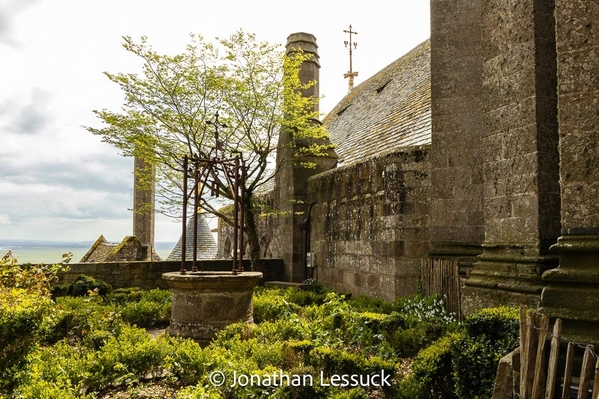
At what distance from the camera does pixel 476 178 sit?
755 centimetres

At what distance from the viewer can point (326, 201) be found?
39.2 feet

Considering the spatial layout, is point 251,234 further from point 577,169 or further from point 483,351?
point 577,169

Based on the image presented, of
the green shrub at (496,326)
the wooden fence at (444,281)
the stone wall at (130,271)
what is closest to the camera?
the green shrub at (496,326)

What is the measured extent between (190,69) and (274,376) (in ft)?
29.4

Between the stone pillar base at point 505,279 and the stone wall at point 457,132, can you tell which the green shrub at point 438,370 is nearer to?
the stone pillar base at point 505,279

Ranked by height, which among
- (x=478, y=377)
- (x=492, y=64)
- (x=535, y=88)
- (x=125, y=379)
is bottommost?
(x=125, y=379)

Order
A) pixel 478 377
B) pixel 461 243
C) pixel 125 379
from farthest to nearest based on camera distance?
1. pixel 461 243
2. pixel 125 379
3. pixel 478 377

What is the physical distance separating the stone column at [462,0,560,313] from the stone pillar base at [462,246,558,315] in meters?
0.01

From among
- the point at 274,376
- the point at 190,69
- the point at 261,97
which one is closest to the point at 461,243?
the point at 274,376

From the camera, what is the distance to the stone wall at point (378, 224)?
8688 mm

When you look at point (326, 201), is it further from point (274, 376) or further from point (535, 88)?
point (274, 376)

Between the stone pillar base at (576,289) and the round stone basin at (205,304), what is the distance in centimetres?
436

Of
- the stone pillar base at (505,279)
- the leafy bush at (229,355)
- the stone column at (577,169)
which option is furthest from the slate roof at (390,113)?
the stone column at (577,169)

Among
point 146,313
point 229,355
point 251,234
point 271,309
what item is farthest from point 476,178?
point 251,234
